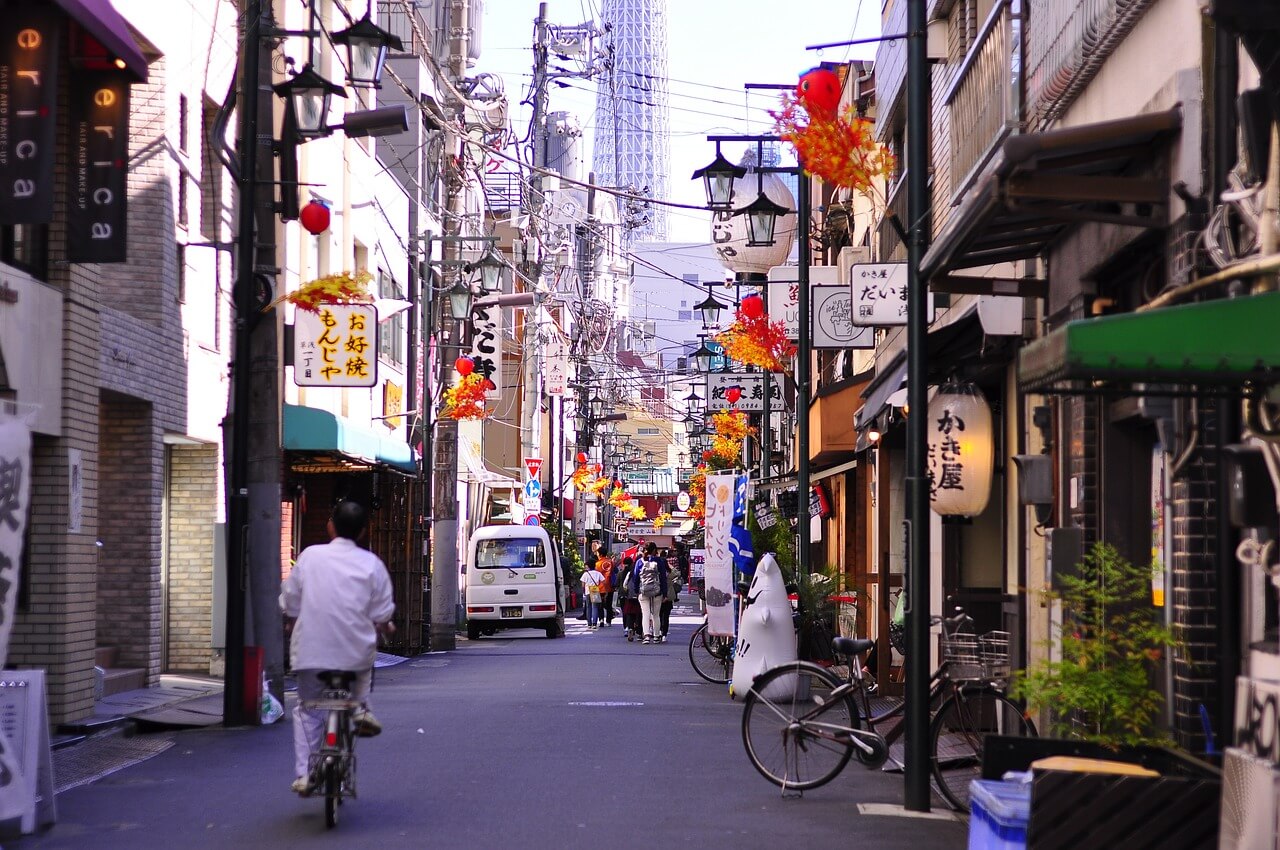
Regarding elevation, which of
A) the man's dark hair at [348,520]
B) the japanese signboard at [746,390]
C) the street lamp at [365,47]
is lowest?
the man's dark hair at [348,520]

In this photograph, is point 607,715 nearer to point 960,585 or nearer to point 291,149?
point 960,585

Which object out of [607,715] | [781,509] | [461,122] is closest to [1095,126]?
[607,715]

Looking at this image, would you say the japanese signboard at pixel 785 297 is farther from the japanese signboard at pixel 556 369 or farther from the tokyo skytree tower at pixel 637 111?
the tokyo skytree tower at pixel 637 111

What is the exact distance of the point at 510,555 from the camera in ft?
127

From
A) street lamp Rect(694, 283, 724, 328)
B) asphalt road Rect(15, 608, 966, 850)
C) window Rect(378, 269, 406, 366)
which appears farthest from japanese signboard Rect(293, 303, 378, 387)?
street lamp Rect(694, 283, 724, 328)

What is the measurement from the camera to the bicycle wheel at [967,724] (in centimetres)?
1152

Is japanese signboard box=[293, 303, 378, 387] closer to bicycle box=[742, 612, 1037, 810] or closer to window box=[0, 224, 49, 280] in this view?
window box=[0, 224, 49, 280]

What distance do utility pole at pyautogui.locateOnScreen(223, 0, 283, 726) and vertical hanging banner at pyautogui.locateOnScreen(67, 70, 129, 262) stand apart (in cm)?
156

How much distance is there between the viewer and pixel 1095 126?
28.7ft

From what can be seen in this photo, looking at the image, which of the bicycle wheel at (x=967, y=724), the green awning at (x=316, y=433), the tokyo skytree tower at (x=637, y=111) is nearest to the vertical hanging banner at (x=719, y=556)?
the green awning at (x=316, y=433)

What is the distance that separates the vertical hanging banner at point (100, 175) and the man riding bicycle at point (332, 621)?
19.6 ft

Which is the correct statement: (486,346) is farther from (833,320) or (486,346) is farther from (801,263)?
(801,263)

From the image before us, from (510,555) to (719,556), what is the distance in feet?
49.8

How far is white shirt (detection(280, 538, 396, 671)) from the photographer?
10.7 m
